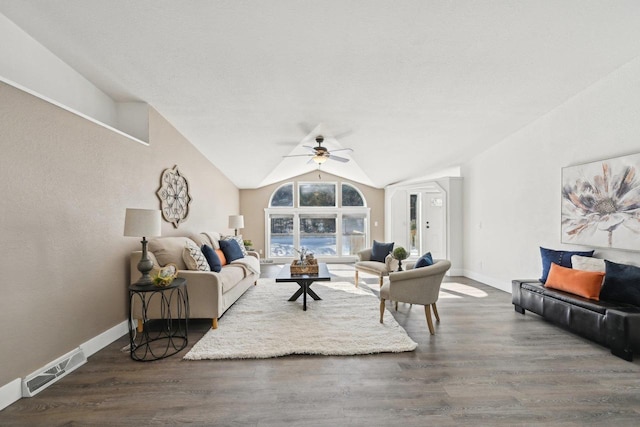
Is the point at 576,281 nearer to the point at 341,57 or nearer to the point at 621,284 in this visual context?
the point at 621,284

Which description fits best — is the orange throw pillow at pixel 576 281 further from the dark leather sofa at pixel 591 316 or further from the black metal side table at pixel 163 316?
the black metal side table at pixel 163 316

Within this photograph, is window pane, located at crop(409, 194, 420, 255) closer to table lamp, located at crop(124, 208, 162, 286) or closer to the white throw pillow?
the white throw pillow

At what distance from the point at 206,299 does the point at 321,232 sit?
571 cm

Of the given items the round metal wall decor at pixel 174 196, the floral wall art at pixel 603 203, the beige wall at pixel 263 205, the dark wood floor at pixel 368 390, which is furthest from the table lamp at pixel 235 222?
the floral wall art at pixel 603 203

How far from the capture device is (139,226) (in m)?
2.89

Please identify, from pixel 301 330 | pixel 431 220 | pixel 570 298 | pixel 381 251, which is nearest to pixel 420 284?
pixel 301 330

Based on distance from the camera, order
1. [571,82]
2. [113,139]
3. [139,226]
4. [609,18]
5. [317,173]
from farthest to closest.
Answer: [317,173] → [571,82] → [113,139] → [139,226] → [609,18]

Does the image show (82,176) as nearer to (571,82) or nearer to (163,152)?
(163,152)

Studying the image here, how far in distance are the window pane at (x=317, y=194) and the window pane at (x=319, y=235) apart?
414 mm

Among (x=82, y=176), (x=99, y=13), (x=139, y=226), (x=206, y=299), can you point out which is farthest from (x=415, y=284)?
(x=99, y=13)

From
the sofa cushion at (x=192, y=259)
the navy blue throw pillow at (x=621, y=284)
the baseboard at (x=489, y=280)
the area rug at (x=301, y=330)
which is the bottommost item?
the area rug at (x=301, y=330)

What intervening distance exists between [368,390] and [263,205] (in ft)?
23.3

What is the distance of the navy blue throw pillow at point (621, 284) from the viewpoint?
9.89 feet

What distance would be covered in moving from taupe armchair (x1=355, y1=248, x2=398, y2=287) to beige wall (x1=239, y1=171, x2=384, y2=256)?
3.21 metres
